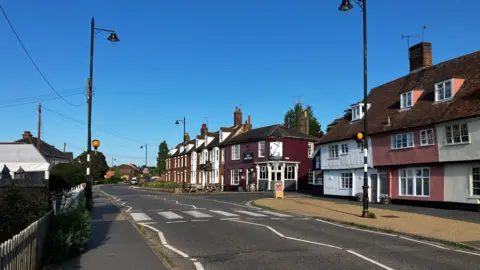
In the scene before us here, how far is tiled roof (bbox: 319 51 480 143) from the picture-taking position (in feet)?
74.9

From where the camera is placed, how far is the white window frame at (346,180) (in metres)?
32.5

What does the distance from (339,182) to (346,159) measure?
2.32 meters

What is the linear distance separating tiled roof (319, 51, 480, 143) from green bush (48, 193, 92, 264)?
19.7 meters

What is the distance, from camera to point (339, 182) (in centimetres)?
3384

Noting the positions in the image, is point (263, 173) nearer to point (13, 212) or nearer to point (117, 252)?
point (117, 252)

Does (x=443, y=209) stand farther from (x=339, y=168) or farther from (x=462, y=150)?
(x=339, y=168)

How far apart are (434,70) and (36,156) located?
25405mm

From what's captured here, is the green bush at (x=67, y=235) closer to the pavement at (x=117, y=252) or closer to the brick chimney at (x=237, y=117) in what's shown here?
the pavement at (x=117, y=252)

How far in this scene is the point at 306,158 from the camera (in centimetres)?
4959

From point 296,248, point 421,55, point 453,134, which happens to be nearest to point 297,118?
point 421,55

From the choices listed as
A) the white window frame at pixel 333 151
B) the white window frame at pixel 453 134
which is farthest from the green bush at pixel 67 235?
the white window frame at pixel 333 151

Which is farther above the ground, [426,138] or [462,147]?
[426,138]

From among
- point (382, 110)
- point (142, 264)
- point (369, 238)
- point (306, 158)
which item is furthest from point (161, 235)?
point (306, 158)

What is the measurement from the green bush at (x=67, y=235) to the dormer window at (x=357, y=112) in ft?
88.1
